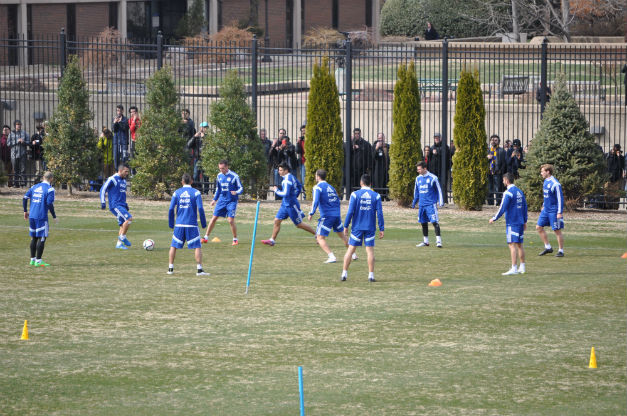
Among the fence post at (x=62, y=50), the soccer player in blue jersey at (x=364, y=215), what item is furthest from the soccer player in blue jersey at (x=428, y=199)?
the fence post at (x=62, y=50)

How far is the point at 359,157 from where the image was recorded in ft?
86.6

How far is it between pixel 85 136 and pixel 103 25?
31.8 m

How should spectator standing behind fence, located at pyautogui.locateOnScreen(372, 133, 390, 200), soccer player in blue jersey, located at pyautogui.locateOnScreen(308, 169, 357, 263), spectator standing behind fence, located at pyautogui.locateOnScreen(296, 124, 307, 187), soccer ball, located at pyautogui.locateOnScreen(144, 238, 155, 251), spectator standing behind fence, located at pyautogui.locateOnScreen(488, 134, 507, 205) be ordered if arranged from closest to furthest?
soccer player in blue jersey, located at pyautogui.locateOnScreen(308, 169, 357, 263)
soccer ball, located at pyautogui.locateOnScreen(144, 238, 155, 251)
spectator standing behind fence, located at pyautogui.locateOnScreen(488, 134, 507, 205)
spectator standing behind fence, located at pyautogui.locateOnScreen(372, 133, 390, 200)
spectator standing behind fence, located at pyautogui.locateOnScreen(296, 124, 307, 187)

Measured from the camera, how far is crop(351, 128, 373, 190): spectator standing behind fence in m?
26.3

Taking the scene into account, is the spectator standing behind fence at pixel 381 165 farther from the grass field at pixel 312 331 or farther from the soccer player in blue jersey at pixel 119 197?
the soccer player in blue jersey at pixel 119 197

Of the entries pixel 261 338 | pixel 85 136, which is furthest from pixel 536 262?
pixel 85 136

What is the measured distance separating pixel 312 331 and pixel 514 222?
5364 millimetres

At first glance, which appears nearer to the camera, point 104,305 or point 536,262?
point 104,305

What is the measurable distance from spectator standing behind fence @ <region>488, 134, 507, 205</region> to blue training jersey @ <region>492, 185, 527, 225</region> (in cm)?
770

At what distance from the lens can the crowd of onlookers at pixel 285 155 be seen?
25016mm

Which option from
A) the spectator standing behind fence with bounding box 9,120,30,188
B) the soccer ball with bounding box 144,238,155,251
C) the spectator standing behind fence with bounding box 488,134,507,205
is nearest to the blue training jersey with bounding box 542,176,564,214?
the spectator standing behind fence with bounding box 488,134,507,205

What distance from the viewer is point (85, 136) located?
88.1ft

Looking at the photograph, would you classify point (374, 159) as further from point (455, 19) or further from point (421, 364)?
point (455, 19)

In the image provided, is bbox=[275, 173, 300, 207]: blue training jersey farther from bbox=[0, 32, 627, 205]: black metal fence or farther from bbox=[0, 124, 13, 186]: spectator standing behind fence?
bbox=[0, 124, 13, 186]: spectator standing behind fence
